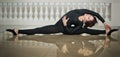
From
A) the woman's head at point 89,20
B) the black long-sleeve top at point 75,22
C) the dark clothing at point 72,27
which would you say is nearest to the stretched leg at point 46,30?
the dark clothing at point 72,27

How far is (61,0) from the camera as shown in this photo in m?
6.14

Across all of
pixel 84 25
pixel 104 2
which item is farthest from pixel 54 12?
pixel 84 25

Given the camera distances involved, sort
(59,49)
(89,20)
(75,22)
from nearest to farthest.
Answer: (59,49) → (89,20) → (75,22)

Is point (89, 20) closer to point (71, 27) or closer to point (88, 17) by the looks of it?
point (88, 17)

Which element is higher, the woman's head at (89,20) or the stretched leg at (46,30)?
the woman's head at (89,20)

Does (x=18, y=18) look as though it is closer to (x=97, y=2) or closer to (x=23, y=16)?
(x=23, y=16)

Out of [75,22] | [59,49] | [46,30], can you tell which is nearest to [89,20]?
[75,22]

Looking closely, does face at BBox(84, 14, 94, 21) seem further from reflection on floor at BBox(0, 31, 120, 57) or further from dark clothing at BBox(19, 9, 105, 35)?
reflection on floor at BBox(0, 31, 120, 57)

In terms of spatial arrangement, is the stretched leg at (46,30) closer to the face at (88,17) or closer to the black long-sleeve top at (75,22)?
the black long-sleeve top at (75,22)

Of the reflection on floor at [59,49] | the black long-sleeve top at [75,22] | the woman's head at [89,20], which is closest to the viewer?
the reflection on floor at [59,49]

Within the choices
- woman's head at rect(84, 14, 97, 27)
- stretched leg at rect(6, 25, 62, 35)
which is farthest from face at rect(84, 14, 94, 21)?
stretched leg at rect(6, 25, 62, 35)

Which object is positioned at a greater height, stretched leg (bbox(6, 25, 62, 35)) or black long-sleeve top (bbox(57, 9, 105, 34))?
black long-sleeve top (bbox(57, 9, 105, 34))

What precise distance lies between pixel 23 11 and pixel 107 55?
4631 millimetres

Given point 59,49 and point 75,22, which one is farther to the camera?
point 75,22
